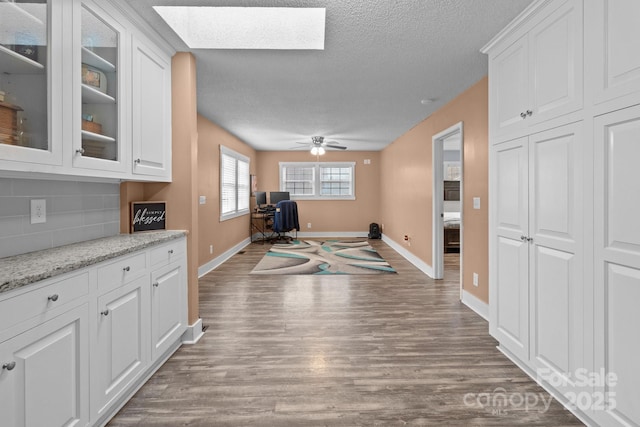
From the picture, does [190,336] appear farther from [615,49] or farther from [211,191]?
[615,49]

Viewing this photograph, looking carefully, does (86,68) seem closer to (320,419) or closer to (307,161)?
(320,419)

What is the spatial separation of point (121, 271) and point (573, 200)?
8.17ft

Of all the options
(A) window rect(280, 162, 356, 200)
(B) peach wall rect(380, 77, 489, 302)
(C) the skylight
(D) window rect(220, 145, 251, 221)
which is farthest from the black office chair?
(C) the skylight

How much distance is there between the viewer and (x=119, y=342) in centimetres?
166

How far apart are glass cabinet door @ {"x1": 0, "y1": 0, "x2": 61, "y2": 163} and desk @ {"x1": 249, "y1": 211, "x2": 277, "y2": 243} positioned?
20.4 feet

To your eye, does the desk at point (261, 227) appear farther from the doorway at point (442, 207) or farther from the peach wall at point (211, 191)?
the doorway at point (442, 207)

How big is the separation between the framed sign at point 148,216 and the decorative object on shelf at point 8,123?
3.40 ft

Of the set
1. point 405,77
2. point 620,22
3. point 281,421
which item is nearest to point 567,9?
point 620,22

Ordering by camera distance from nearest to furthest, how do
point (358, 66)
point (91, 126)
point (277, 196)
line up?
point (91, 126) → point (358, 66) → point (277, 196)

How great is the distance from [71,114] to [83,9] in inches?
23.5

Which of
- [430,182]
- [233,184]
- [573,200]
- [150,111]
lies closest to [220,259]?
[233,184]

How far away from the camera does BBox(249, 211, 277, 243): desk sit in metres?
7.73

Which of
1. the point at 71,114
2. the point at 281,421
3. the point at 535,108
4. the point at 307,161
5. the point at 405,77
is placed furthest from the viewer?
the point at 307,161

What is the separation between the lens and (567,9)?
1692 mm
